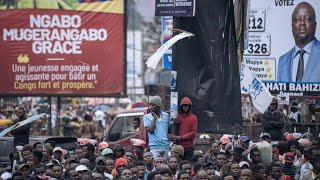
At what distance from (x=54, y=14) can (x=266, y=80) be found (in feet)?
21.7

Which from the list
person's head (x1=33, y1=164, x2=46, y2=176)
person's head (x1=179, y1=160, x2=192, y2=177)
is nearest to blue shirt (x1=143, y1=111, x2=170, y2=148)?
person's head (x1=179, y1=160, x2=192, y2=177)

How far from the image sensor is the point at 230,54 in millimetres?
17125

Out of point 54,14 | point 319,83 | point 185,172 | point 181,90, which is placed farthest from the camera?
point 54,14

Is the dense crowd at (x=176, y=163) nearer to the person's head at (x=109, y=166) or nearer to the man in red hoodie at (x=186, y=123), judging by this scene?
the person's head at (x=109, y=166)

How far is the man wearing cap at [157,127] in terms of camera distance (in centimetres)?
1602

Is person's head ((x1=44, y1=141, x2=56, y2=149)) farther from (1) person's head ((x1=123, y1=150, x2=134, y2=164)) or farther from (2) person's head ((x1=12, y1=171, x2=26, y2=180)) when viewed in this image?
(2) person's head ((x1=12, y1=171, x2=26, y2=180))

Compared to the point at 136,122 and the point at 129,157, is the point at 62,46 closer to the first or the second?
the point at 136,122

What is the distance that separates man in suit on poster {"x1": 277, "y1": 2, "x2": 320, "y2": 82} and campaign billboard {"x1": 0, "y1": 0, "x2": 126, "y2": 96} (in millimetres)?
5765

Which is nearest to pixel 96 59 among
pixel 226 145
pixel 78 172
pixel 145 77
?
pixel 226 145

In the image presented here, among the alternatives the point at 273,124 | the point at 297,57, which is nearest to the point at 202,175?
the point at 273,124

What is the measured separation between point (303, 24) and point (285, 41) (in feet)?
1.79

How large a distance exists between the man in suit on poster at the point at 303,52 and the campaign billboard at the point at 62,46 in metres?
5.77

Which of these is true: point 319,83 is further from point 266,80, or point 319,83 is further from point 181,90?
point 181,90

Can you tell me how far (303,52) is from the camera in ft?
75.3
